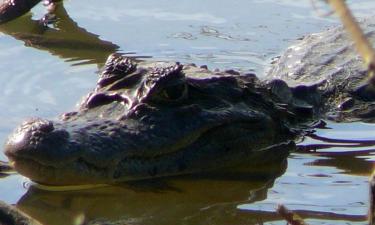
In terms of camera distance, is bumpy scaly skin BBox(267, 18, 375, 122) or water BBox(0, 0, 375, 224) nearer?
water BBox(0, 0, 375, 224)

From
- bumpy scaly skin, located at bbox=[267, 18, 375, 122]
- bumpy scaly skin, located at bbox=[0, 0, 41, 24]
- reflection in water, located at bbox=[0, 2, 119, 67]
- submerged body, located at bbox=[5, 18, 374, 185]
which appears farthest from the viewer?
bumpy scaly skin, located at bbox=[0, 0, 41, 24]

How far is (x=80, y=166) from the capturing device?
4.06 m

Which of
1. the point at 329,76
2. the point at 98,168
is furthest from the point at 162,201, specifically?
the point at 329,76

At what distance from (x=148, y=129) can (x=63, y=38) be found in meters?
3.29

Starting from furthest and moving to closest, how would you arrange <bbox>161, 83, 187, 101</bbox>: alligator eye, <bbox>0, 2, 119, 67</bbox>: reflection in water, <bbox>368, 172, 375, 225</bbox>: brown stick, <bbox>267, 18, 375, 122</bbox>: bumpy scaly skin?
1. <bbox>0, 2, 119, 67</bbox>: reflection in water
2. <bbox>267, 18, 375, 122</bbox>: bumpy scaly skin
3. <bbox>161, 83, 187, 101</bbox>: alligator eye
4. <bbox>368, 172, 375, 225</bbox>: brown stick

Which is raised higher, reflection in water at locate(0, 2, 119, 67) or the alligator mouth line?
reflection in water at locate(0, 2, 119, 67)

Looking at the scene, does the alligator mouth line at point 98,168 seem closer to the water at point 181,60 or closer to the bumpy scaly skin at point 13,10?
the water at point 181,60

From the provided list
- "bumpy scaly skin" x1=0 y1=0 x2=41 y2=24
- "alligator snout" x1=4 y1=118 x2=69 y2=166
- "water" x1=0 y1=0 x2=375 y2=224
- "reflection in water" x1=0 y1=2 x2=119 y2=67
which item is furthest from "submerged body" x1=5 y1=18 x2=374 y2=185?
"bumpy scaly skin" x1=0 y1=0 x2=41 y2=24

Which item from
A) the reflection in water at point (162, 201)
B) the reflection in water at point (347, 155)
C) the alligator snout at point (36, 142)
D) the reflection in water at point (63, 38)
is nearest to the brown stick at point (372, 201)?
the reflection in water at point (162, 201)

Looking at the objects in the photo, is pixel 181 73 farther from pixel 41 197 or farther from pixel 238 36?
pixel 238 36

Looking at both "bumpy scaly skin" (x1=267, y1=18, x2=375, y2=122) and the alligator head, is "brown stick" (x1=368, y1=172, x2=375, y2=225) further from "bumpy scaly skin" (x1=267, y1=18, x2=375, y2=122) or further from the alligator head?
"bumpy scaly skin" (x1=267, y1=18, x2=375, y2=122)

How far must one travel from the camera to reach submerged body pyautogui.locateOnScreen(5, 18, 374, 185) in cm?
403

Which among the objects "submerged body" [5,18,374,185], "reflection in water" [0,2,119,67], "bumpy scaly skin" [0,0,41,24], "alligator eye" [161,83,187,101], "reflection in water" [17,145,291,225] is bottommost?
"reflection in water" [17,145,291,225]

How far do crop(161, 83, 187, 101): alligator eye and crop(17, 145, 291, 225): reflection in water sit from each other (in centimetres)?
44
